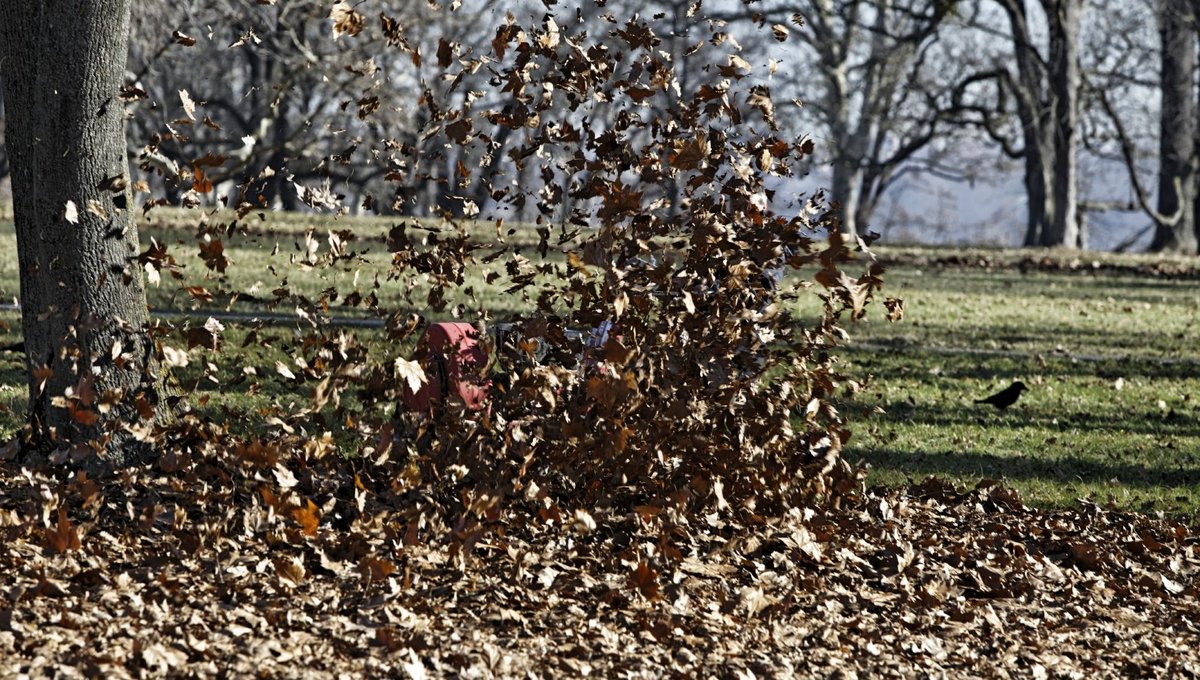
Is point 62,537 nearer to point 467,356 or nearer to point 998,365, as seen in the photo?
point 467,356

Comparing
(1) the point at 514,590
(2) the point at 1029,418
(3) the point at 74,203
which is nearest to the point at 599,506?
(1) the point at 514,590

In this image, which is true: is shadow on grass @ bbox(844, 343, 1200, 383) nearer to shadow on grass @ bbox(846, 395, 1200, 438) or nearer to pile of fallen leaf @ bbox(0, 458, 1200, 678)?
shadow on grass @ bbox(846, 395, 1200, 438)

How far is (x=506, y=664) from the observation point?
13.9ft

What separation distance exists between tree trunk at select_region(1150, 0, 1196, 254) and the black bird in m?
22.4

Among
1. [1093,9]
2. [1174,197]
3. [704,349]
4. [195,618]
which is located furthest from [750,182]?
[1093,9]

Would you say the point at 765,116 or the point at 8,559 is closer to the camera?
→ the point at 8,559

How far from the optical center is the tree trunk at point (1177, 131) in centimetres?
2955

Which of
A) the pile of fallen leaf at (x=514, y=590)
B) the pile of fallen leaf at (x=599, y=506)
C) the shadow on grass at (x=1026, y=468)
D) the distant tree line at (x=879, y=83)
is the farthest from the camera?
the distant tree line at (x=879, y=83)

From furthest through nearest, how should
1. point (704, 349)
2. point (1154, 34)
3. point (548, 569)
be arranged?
point (1154, 34) < point (704, 349) < point (548, 569)

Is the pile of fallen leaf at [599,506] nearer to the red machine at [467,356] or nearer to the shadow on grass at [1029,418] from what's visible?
the red machine at [467,356]

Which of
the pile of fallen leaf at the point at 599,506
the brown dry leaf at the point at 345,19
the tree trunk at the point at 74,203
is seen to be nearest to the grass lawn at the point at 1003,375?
the tree trunk at the point at 74,203

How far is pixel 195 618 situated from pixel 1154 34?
35081 mm

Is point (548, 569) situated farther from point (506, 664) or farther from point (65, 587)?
point (65, 587)

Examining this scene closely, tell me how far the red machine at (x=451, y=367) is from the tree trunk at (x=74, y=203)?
111 cm
